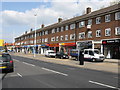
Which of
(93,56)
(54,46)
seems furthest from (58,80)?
(54,46)

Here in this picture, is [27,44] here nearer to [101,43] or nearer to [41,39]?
[41,39]

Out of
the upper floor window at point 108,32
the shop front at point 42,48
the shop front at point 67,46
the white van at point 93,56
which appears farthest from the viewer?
the shop front at point 42,48

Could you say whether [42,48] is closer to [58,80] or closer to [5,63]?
[5,63]

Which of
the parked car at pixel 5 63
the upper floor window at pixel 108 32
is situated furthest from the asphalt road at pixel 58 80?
the upper floor window at pixel 108 32

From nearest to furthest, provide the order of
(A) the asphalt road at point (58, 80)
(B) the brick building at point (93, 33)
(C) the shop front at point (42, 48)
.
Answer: (A) the asphalt road at point (58, 80)
(B) the brick building at point (93, 33)
(C) the shop front at point (42, 48)

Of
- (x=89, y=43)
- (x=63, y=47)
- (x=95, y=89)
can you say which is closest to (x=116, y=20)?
(x=89, y=43)

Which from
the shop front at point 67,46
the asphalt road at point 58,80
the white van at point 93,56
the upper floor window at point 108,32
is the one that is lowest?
the asphalt road at point 58,80

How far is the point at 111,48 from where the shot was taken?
32.1 m

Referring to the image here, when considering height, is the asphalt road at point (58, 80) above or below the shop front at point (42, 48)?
below

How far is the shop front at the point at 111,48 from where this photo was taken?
30350mm

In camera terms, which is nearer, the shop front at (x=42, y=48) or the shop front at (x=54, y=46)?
the shop front at (x=54, y=46)

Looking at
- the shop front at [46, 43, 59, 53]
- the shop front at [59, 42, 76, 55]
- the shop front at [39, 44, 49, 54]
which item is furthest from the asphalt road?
the shop front at [39, 44, 49, 54]

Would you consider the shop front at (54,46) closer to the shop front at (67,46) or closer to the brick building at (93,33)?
the brick building at (93,33)

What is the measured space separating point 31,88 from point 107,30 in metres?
27.1
